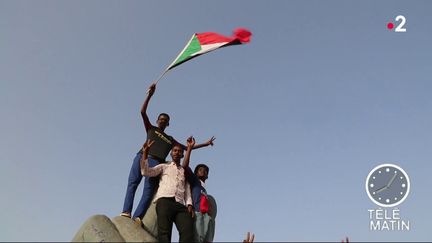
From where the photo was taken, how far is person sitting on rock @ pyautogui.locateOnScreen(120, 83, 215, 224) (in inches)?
414

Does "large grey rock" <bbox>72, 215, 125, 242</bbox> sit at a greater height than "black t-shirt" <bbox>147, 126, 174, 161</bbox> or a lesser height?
lesser

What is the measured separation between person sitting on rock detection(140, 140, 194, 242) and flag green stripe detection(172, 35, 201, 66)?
8.10 ft

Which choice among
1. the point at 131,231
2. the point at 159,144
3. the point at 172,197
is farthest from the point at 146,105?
the point at 131,231

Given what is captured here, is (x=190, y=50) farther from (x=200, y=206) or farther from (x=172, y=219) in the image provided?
(x=172, y=219)

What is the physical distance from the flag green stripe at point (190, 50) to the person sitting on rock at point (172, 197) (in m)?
2.47

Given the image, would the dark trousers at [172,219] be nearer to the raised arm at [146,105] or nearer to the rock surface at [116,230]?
the rock surface at [116,230]

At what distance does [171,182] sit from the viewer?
10125 millimetres

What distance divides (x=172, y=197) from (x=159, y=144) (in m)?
1.57

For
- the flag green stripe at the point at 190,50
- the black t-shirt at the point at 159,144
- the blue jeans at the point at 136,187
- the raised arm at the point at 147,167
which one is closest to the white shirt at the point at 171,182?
the raised arm at the point at 147,167

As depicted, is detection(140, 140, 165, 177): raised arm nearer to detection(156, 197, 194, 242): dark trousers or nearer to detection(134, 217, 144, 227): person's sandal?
detection(156, 197, 194, 242): dark trousers

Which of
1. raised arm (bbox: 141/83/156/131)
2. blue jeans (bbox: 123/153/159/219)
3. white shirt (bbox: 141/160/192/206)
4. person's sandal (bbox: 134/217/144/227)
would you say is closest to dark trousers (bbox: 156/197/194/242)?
white shirt (bbox: 141/160/192/206)

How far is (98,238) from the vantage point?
29.9 ft

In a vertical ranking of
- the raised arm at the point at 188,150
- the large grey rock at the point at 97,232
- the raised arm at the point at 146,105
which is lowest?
the large grey rock at the point at 97,232

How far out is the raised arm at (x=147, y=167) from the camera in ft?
31.7
